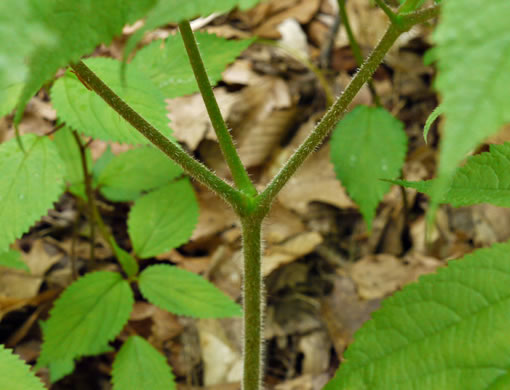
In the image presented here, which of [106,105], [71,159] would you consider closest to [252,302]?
[106,105]

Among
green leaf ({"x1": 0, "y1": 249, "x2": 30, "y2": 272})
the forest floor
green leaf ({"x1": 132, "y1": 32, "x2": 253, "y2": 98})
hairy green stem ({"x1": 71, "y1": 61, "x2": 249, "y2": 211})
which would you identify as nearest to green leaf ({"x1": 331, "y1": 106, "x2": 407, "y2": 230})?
the forest floor

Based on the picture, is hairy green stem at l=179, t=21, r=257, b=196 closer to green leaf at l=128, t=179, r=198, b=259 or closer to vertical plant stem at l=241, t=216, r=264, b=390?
vertical plant stem at l=241, t=216, r=264, b=390

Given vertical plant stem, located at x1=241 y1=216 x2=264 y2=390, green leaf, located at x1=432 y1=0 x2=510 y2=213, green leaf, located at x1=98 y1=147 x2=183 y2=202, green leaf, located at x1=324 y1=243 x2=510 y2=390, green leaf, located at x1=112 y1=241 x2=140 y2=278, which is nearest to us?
green leaf, located at x1=432 y1=0 x2=510 y2=213

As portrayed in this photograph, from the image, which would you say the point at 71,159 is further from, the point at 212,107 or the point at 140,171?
the point at 212,107

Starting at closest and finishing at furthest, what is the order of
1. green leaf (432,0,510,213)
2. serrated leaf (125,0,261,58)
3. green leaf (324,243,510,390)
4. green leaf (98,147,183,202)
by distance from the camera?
1. green leaf (432,0,510,213)
2. serrated leaf (125,0,261,58)
3. green leaf (324,243,510,390)
4. green leaf (98,147,183,202)

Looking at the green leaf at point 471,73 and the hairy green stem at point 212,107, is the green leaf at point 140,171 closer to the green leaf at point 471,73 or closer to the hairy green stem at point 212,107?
the hairy green stem at point 212,107

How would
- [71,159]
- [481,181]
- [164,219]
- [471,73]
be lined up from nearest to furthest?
[471,73]
[481,181]
[164,219]
[71,159]
